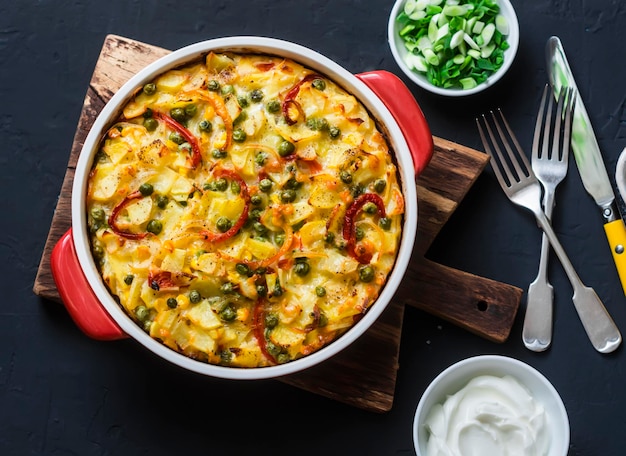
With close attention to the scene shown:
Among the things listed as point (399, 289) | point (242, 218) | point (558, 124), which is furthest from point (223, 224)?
point (558, 124)

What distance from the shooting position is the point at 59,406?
4.16m

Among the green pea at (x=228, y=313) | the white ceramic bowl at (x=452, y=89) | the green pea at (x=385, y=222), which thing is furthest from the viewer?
the white ceramic bowl at (x=452, y=89)

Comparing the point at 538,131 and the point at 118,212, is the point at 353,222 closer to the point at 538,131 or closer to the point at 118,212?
the point at 118,212

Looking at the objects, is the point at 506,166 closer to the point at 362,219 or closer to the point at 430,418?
the point at 362,219

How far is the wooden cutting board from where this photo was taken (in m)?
3.99

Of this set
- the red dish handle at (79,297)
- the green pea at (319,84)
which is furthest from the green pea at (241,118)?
the red dish handle at (79,297)

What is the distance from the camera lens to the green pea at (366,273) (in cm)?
340

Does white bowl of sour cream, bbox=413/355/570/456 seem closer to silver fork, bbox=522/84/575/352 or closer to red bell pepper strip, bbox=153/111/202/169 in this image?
silver fork, bbox=522/84/575/352

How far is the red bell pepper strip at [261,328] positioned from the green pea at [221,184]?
499mm

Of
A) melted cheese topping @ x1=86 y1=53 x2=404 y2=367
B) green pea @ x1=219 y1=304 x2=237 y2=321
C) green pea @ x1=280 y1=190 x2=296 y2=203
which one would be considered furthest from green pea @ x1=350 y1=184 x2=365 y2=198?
green pea @ x1=219 y1=304 x2=237 y2=321

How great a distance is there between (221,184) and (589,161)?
2.00 metres

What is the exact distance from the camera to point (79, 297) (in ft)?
11.3

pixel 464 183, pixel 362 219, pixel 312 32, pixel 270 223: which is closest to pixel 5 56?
pixel 312 32

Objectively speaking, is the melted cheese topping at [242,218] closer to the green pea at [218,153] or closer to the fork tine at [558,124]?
the green pea at [218,153]
